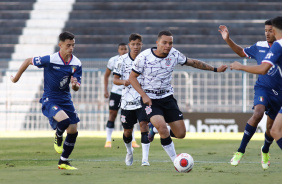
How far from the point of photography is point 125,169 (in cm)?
885

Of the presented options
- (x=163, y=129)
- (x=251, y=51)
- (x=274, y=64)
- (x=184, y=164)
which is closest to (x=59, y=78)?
(x=163, y=129)

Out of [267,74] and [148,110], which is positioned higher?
[267,74]

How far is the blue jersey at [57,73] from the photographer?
9.28m

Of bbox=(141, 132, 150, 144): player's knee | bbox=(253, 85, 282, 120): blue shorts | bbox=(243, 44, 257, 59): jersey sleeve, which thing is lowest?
bbox=(141, 132, 150, 144): player's knee

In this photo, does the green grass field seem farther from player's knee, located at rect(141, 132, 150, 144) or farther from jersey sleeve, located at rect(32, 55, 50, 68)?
jersey sleeve, located at rect(32, 55, 50, 68)

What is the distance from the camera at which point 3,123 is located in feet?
73.7

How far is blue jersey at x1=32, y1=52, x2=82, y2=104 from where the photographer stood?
9.28 m

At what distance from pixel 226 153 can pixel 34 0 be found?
2035 cm

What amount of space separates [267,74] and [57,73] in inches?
124

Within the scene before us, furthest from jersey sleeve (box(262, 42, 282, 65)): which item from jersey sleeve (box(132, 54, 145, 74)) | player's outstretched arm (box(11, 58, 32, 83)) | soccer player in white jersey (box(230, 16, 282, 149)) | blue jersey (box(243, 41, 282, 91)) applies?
player's outstretched arm (box(11, 58, 32, 83))

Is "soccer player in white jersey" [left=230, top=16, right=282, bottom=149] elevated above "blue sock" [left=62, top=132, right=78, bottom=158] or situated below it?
above

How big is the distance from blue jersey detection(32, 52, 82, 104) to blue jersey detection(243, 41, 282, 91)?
105 inches

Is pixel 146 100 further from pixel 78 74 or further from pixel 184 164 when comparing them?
pixel 78 74

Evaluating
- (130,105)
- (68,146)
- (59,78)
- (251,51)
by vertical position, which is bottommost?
(68,146)
